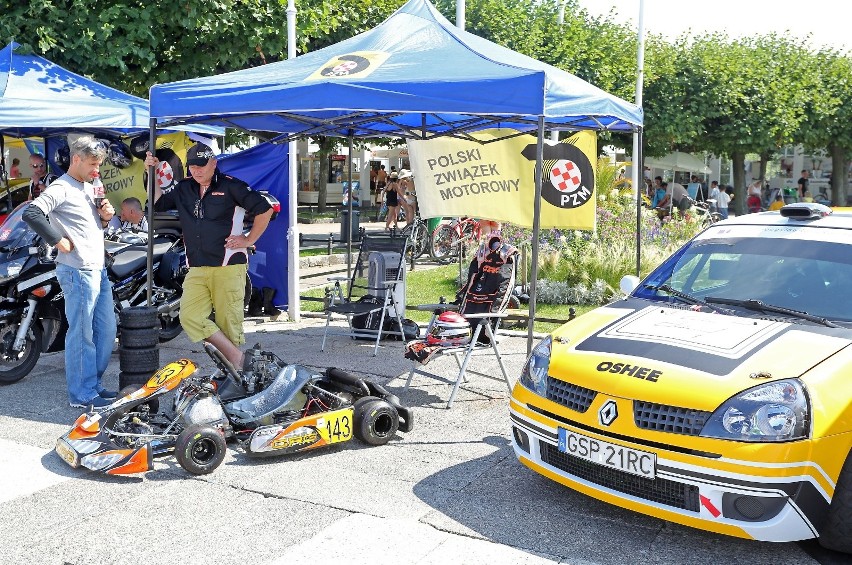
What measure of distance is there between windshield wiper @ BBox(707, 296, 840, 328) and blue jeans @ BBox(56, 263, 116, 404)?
4561mm

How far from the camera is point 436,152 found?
32.4 feet

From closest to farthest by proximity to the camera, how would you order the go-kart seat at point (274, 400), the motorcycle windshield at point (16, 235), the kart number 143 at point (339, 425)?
1. the kart number 143 at point (339, 425)
2. the go-kart seat at point (274, 400)
3. the motorcycle windshield at point (16, 235)

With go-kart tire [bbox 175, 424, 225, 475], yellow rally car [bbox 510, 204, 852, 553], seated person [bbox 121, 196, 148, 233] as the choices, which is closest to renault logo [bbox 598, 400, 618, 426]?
yellow rally car [bbox 510, 204, 852, 553]

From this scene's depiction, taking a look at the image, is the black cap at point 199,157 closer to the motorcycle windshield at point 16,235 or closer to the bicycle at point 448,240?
the motorcycle windshield at point 16,235

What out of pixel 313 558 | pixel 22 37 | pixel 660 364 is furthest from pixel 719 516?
pixel 22 37

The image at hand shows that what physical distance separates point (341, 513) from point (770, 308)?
266 cm

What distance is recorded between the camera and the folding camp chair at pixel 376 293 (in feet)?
28.1

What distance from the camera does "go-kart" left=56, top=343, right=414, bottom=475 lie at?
5.15m

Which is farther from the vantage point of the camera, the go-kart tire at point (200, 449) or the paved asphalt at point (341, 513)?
the go-kart tire at point (200, 449)

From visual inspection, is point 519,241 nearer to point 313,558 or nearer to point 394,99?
point 394,99

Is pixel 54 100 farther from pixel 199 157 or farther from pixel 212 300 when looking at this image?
pixel 212 300

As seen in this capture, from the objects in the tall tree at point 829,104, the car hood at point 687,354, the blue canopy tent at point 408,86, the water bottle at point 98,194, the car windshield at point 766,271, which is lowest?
the car hood at point 687,354

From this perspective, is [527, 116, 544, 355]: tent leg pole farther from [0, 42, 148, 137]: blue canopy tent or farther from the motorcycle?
[0, 42, 148, 137]: blue canopy tent

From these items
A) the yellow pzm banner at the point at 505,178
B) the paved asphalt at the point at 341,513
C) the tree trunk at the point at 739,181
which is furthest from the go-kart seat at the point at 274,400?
the tree trunk at the point at 739,181
